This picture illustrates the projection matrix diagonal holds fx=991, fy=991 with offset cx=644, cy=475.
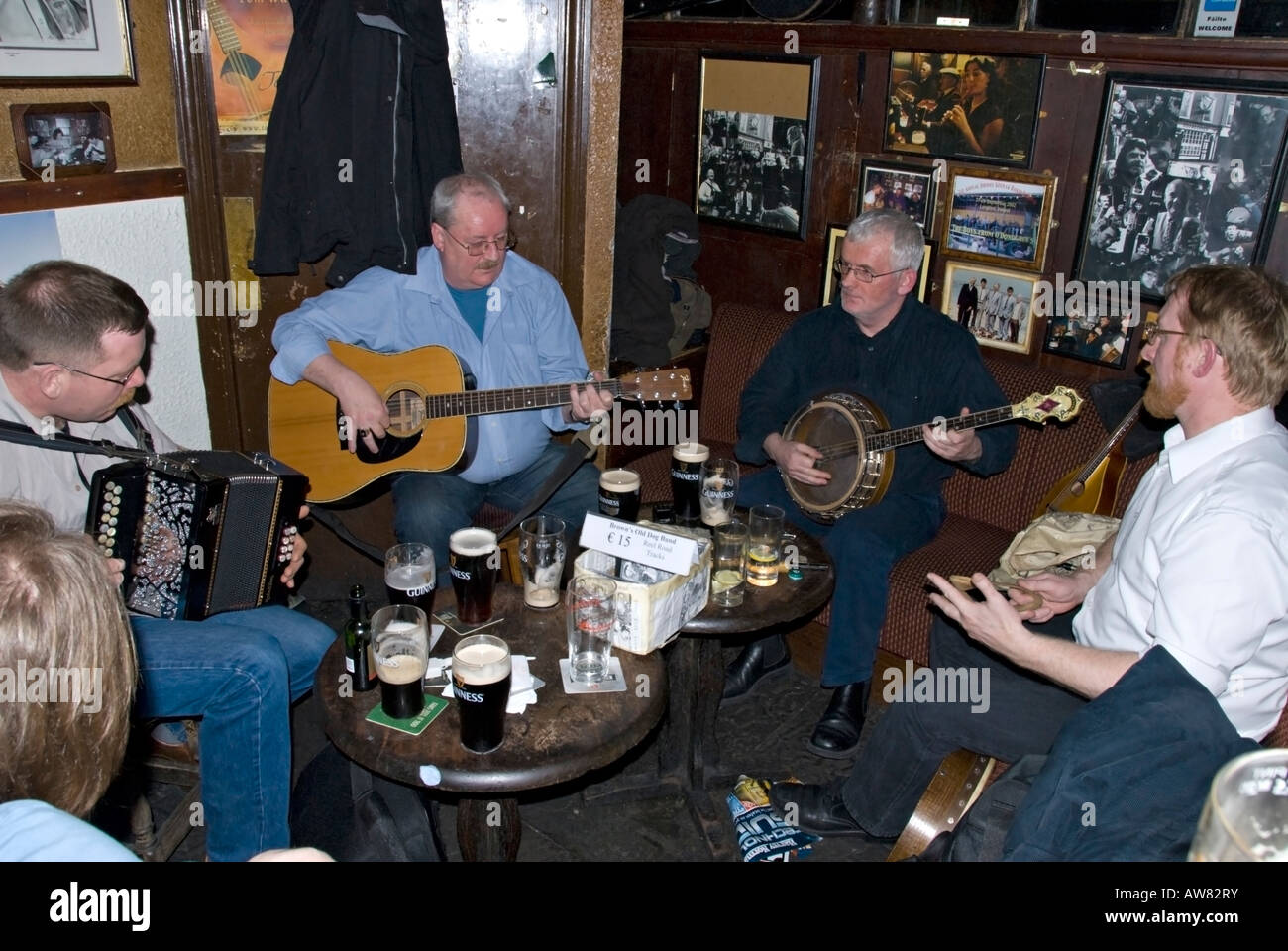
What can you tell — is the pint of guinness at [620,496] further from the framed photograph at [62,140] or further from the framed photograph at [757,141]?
the framed photograph at [757,141]

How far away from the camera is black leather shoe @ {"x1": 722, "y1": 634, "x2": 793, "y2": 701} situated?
342 cm

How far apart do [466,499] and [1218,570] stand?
2219 mm

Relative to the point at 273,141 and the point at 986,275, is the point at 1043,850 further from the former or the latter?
the point at 273,141

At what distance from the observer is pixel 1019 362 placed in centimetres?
390

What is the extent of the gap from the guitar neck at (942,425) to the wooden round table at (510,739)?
53.2 inches

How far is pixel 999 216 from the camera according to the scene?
12.6ft

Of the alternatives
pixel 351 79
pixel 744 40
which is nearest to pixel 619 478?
pixel 351 79

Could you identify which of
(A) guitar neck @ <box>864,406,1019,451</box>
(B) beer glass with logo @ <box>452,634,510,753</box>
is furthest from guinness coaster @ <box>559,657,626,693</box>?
(A) guitar neck @ <box>864,406,1019,451</box>

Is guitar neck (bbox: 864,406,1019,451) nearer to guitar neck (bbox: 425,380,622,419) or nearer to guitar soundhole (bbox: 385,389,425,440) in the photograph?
guitar neck (bbox: 425,380,622,419)

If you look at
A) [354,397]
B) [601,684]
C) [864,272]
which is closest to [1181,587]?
[601,684]

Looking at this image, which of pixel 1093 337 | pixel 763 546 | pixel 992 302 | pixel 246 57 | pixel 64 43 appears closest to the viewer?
pixel 763 546

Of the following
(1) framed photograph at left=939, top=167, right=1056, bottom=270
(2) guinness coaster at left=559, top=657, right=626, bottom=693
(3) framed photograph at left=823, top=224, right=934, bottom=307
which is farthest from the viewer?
(3) framed photograph at left=823, top=224, right=934, bottom=307

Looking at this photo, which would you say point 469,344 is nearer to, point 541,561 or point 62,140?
point 541,561

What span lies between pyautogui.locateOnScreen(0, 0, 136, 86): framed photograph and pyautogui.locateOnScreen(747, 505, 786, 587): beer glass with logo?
8.27 feet
